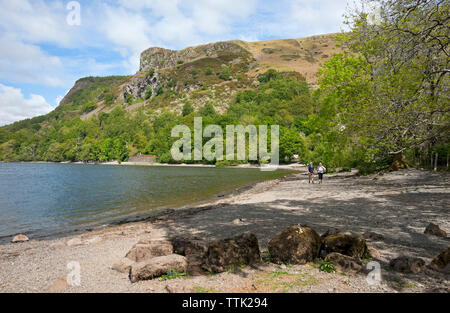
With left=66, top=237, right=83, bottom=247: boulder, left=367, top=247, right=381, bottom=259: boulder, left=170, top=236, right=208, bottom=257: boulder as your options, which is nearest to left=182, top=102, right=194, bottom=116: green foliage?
left=66, top=237, right=83, bottom=247: boulder

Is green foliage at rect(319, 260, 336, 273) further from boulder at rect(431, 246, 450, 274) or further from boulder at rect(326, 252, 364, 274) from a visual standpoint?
boulder at rect(431, 246, 450, 274)

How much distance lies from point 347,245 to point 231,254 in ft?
9.09

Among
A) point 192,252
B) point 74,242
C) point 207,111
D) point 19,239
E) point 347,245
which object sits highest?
point 207,111

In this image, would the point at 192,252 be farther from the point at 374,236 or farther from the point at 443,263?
the point at 443,263

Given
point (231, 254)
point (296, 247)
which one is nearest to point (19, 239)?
point (231, 254)

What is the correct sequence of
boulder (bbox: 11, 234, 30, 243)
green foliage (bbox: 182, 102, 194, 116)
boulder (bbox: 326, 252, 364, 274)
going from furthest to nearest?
green foliage (bbox: 182, 102, 194, 116) → boulder (bbox: 11, 234, 30, 243) → boulder (bbox: 326, 252, 364, 274)

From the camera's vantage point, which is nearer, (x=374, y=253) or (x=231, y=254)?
(x=231, y=254)

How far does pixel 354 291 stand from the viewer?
470 centimetres

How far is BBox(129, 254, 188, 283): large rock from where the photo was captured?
5719mm

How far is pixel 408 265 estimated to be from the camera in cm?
534

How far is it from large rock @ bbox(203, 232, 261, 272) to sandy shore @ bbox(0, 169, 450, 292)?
0.79 ft

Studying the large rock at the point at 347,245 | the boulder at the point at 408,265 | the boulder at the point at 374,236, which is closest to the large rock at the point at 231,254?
the large rock at the point at 347,245

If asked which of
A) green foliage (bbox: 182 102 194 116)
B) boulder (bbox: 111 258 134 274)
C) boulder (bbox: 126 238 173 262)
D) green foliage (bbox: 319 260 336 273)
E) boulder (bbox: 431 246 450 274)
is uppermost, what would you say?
green foliage (bbox: 182 102 194 116)

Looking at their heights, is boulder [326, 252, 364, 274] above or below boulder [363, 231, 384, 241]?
Result: above
